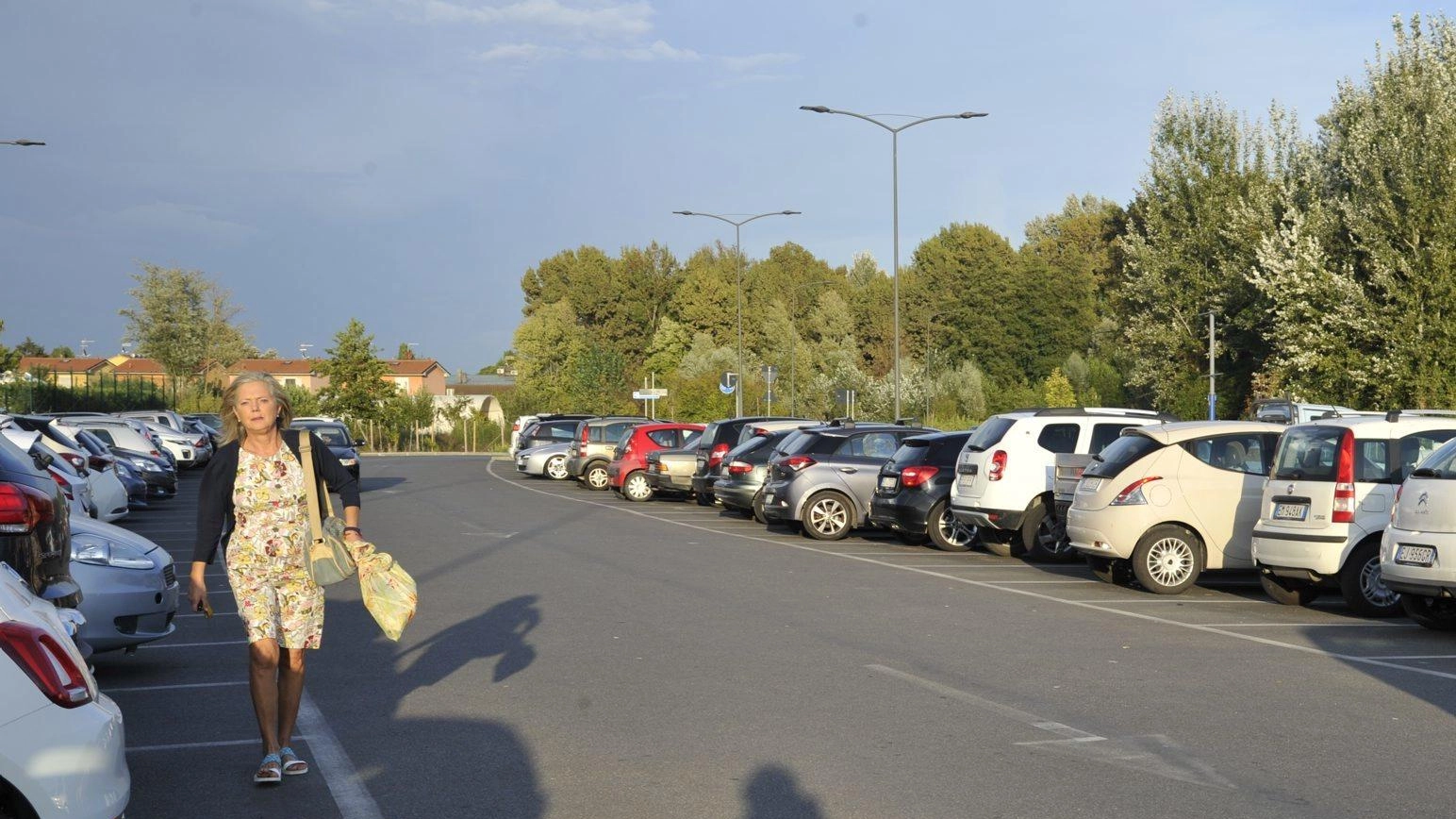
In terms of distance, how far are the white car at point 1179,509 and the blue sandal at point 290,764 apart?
970 cm

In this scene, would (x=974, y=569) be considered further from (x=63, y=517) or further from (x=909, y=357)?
(x=909, y=357)

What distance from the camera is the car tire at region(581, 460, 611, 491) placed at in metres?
37.1

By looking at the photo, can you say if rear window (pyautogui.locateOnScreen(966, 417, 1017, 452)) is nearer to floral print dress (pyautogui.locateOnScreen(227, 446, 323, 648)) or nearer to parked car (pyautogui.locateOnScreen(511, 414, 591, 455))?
floral print dress (pyautogui.locateOnScreen(227, 446, 323, 648))

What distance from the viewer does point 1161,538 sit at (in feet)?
48.3

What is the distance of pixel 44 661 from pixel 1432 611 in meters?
11.0

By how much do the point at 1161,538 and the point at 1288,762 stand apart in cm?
774

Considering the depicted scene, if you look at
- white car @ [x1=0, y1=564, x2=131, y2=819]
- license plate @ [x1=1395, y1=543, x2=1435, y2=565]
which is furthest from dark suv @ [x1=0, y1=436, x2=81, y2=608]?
license plate @ [x1=1395, y1=543, x2=1435, y2=565]

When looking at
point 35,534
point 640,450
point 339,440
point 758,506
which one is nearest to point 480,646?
point 35,534

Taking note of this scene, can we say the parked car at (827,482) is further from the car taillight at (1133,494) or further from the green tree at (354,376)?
the green tree at (354,376)

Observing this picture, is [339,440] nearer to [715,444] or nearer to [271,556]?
[715,444]

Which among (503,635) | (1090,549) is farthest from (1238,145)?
(503,635)

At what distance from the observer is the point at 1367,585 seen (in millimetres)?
12953

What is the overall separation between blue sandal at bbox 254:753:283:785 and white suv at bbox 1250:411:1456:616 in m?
9.31

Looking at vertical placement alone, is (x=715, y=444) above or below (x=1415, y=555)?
above
